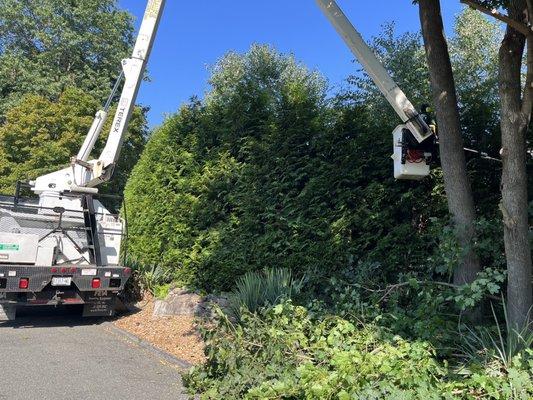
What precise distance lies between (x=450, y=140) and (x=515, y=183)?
0.91m

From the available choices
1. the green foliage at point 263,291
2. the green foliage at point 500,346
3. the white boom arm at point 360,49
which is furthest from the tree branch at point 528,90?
the green foliage at point 263,291

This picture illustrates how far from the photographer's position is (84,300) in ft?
28.0

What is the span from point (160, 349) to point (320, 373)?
4.07m

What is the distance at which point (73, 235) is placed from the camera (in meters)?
9.02

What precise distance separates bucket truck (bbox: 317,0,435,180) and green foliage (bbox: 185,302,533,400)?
1.85 m

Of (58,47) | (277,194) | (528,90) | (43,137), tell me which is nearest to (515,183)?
(528,90)

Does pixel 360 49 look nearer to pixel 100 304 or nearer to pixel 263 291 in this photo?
pixel 263 291

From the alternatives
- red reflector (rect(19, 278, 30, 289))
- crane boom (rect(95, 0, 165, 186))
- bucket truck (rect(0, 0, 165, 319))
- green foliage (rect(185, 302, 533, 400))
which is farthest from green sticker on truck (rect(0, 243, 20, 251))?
green foliage (rect(185, 302, 533, 400))

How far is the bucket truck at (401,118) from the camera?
5.31 m

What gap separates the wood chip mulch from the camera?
682 centimetres

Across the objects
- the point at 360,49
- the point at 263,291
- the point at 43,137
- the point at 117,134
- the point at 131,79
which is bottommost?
the point at 263,291

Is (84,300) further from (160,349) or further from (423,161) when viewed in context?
(423,161)


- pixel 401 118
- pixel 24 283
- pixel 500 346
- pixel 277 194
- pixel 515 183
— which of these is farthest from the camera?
pixel 277 194

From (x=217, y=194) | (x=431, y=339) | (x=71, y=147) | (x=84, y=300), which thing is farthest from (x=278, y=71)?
(x=431, y=339)
